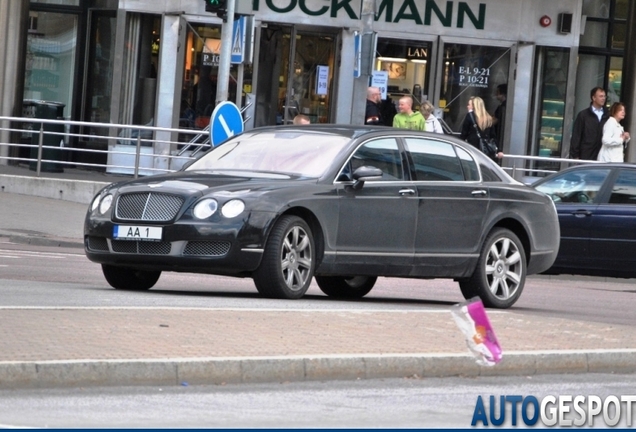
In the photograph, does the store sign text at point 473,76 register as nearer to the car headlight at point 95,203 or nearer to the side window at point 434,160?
the side window at point 434,160

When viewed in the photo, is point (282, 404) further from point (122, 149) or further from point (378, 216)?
point (122, 149)

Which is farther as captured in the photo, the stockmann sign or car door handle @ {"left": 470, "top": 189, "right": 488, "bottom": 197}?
the stockmann sign

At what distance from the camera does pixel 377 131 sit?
13055 mm

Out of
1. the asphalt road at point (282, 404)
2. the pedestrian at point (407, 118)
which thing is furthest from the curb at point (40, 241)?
the asphalt road at point (282, 404)

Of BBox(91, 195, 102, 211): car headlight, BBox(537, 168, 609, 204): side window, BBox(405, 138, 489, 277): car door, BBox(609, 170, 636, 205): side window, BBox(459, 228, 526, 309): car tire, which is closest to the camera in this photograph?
BBox(91, 195, 102, 211): car headlight

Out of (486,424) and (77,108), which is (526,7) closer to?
(77,108)

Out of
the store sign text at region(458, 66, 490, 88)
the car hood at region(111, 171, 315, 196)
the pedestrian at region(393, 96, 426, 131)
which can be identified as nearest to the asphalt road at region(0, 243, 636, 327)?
the car hood at region(111, 171, 315, 196)

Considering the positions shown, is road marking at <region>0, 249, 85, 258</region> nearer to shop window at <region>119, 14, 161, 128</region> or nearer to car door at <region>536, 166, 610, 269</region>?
car door at <region>536, 166, 610, 269</region>

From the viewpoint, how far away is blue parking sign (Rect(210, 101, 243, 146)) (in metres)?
19.4

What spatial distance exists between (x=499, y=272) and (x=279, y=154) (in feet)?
7.57

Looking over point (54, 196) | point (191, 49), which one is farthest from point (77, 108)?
point (54, 196)

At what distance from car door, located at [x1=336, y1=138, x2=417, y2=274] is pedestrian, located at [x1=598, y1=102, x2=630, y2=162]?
37.4 feet

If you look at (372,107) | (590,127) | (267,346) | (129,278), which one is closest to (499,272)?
(129,278)

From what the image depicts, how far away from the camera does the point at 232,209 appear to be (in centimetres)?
1163
